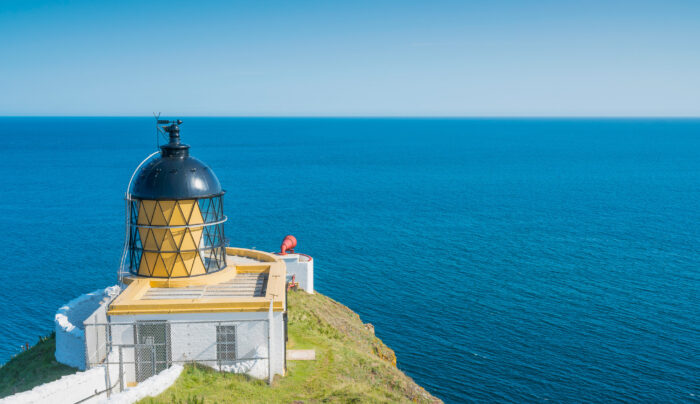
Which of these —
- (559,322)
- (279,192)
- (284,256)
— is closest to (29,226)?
(279,192)

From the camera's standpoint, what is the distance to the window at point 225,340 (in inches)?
747

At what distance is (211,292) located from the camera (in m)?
21.0

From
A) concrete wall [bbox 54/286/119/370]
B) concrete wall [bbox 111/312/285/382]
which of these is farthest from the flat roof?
concrete wall [bbox 54/286/119/370]

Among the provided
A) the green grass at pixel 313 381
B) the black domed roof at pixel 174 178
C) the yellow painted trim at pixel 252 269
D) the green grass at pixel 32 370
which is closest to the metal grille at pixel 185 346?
the green grass at pixel 313 381

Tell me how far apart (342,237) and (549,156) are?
120 meters

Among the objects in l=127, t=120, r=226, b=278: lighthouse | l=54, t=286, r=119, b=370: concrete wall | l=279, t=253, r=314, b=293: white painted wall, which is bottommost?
l=279, t=253, r=314, b=293: white painted wall

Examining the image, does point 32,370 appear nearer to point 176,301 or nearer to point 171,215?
point 176,301

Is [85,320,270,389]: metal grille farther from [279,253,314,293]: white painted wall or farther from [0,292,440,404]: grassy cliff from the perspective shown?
[279,253,314,293]: white painted wall

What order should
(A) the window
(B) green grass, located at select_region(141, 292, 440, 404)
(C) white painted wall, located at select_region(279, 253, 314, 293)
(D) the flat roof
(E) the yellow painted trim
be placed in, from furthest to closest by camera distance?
(C) white painted wall, located at select_region(279, 253, 314, 293) → (E) the yellow painted trim → (A) the window → (D) the flat roof → (B) green grass, located at select_region(141, 292, 440, 404)

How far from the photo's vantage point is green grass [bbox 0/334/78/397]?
786 inches

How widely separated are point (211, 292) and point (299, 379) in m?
4.77

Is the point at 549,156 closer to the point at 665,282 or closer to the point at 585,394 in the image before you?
the point at 665,282

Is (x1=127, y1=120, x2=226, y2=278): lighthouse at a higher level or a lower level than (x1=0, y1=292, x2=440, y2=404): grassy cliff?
higher

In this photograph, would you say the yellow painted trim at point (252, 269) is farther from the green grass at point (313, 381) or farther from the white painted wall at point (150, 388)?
the white painted wall at point (150, 388)
